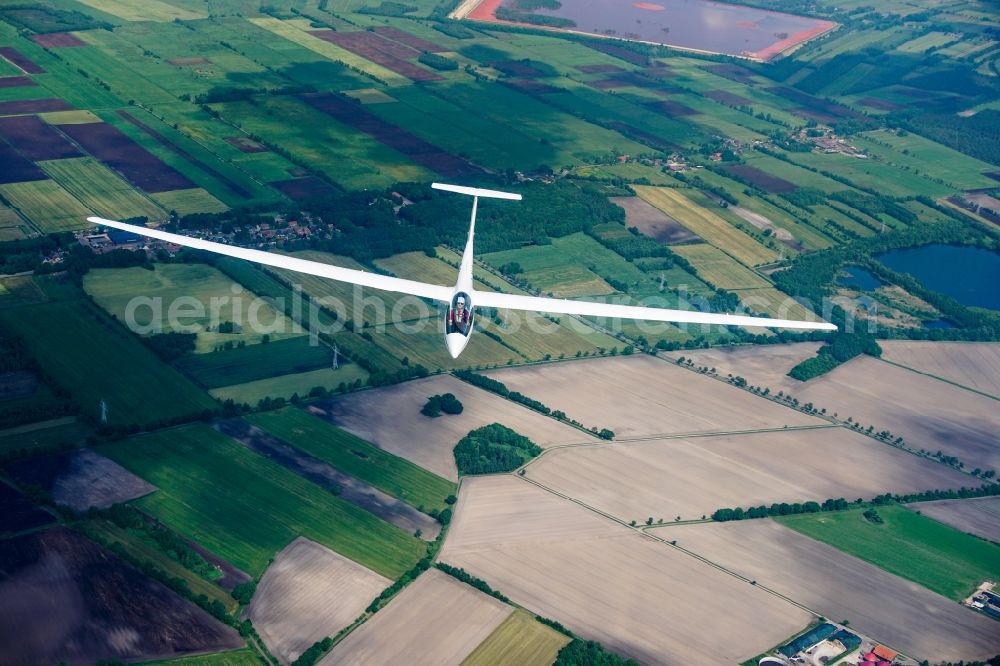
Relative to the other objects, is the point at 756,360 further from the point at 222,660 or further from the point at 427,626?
the point at 222,660

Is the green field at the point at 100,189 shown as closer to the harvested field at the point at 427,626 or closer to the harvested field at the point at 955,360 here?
the harvested field at the point at 427,626

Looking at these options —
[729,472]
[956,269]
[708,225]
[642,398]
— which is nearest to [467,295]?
[642,398]

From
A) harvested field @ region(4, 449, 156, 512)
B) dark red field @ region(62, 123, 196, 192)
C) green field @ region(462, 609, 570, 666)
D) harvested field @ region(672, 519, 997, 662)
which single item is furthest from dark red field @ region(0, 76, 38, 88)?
green field @ region(462, 609, 570, 666)

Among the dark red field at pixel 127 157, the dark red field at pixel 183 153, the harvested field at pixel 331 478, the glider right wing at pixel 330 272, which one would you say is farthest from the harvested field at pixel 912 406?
the dark red field at pixel 127 157

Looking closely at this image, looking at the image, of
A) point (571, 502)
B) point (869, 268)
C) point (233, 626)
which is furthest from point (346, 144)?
point (233, 626)

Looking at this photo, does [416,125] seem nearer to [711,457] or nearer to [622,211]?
[622,211]

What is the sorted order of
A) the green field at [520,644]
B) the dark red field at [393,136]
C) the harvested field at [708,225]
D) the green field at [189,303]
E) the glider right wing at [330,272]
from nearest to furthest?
the green field at [520,644]
the glider right wing at [330,272]
the green field at [189,303]
the harvested field at [708,225]
the dark red field at [393,136]

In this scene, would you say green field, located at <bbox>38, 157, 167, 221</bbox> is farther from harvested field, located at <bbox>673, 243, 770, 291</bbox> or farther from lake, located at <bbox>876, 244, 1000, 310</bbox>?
lake, located at <bbox>876, 244, 1000, 310</bbox>
